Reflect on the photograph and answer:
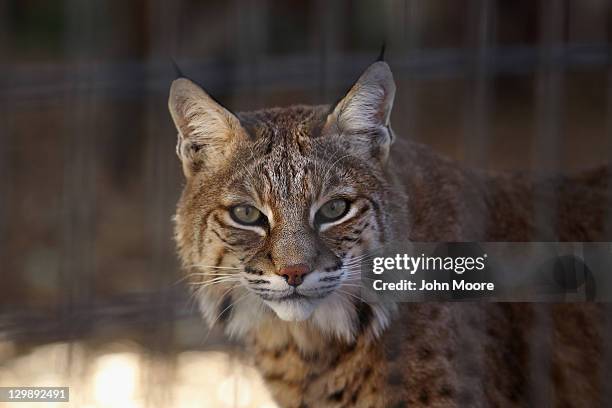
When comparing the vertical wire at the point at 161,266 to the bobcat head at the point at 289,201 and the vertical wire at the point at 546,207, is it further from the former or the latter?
the vertical wire at the point at 546,207

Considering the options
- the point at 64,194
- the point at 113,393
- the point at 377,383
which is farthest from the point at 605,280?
the point at 64,194

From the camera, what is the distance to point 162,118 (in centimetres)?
274

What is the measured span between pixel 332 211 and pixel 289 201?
0.31 feet

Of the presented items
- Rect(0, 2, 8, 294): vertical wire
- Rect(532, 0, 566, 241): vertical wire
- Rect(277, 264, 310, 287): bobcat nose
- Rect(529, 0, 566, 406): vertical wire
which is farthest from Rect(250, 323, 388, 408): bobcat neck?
Rect(0, 2, 8, 294): vertical wire

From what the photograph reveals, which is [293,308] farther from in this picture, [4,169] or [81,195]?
[4,169]

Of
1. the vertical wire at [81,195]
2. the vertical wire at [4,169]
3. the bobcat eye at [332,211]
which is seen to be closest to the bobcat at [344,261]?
the bobcat eye at [332,211]

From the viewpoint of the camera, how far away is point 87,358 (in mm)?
3121

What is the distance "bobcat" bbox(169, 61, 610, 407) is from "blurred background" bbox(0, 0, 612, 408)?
14cm

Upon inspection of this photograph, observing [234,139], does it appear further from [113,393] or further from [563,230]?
[113,393]

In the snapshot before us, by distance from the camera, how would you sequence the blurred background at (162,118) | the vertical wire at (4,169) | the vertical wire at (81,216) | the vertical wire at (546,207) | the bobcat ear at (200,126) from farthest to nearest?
the vertical wire at (4,169)
the blurred background at (162,118)
the vertical wire at (81,216)
the vertical wire at (546,207)
the bobcat ear at (200,126)

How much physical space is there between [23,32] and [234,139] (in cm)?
339

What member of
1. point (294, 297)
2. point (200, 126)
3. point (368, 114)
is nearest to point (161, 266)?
point (200, 126)

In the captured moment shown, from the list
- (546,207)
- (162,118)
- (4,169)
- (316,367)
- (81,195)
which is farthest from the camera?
(4,169)

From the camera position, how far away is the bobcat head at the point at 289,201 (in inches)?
84.0
